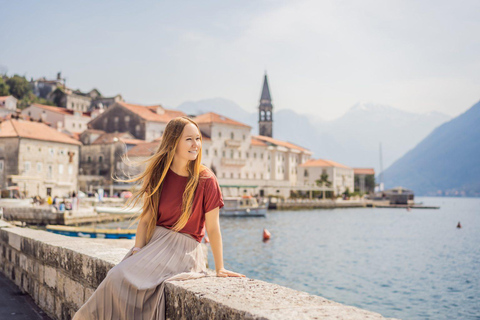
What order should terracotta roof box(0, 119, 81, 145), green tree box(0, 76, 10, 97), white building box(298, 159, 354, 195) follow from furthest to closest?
white building box(298, 159, 354, 195), green tree box(0, 76, 10, 97), terracotta roof box(0, 119, 81, 145)

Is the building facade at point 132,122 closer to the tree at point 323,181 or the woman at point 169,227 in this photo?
the tree at point 323,181

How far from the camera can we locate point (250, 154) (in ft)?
300

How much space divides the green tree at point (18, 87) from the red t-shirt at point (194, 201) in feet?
→ 355

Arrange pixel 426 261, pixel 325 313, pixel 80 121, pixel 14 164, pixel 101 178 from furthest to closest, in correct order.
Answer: pixel 80 121 < pixel 101 178 < pixel 14 164 < pixel 426 261 < pixel 325 313

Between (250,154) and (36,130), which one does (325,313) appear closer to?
(36,130)

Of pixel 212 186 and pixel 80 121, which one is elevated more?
pixel 80 121

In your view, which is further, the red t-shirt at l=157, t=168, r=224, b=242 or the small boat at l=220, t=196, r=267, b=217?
the small boat at l=220, t=196, r=267, b=217

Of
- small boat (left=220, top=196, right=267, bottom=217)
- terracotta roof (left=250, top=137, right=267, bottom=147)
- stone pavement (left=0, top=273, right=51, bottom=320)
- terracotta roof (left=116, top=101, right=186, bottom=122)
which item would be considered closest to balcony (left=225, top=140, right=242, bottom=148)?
terracotta roof (left=250, top=137, right=267, bottom=147)

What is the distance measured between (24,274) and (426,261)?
26.5 meters

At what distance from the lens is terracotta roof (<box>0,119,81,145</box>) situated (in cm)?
5766

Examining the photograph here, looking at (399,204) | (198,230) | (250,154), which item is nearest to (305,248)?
(198,230)

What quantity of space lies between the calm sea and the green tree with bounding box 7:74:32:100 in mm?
74478

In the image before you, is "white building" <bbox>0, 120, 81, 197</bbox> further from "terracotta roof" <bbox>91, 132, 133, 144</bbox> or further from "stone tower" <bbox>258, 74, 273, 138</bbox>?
"stone tower" <bbox>258, 74, 273, 138</bbox>

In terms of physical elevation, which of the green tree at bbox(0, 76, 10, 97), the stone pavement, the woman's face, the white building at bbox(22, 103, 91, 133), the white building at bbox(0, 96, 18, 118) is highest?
the green tree at bbox(0, 76, 10, 97)
